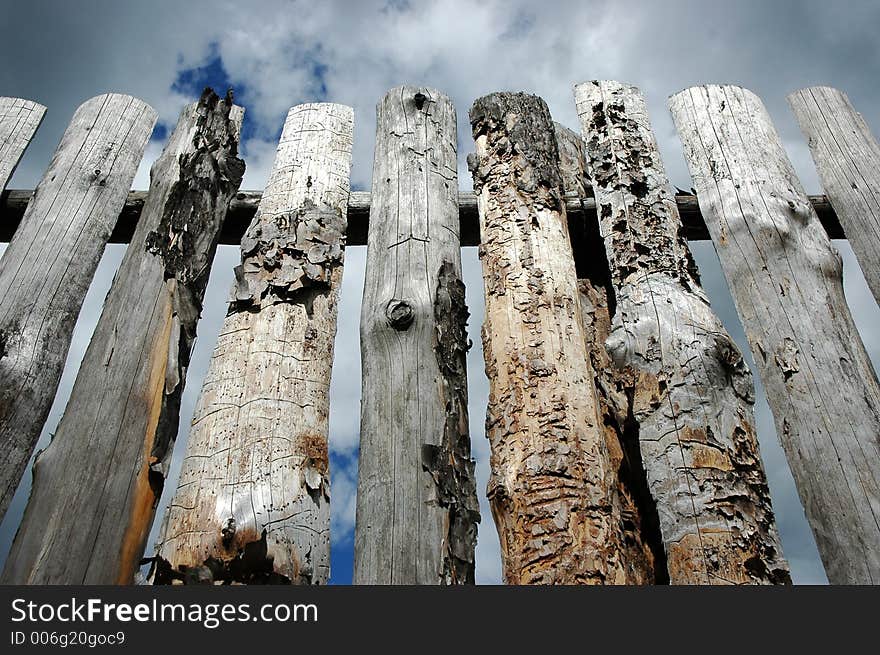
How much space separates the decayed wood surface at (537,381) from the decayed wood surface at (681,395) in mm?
177

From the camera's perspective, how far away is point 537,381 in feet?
8.65

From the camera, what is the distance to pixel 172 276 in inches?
115

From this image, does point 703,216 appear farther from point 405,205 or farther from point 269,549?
point 269,549

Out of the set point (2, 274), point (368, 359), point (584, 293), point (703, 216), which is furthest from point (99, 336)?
point (703, 216)

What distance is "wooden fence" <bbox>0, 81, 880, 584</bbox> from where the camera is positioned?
7.52 feet

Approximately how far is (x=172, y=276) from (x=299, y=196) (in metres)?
0.73

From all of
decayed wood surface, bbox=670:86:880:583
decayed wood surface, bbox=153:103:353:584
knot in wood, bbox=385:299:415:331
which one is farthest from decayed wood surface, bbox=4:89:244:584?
decayed wood surface, bbox=670:86:880:583

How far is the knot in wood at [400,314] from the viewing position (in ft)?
8.79

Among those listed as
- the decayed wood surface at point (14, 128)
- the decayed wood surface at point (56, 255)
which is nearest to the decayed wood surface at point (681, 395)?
the decayed wood surface at point (56, 255)

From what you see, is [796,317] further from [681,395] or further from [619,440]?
[619,440]

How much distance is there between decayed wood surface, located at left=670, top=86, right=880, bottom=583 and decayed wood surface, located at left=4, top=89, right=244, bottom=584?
2.30 m

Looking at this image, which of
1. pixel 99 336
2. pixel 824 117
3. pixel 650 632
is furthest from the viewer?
pixel 824 117

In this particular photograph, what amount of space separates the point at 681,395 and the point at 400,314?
1.07 metres

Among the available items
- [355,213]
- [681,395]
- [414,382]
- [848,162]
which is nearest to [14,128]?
[355,213]
